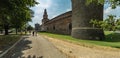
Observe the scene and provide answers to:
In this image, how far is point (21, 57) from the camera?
47.3 feet

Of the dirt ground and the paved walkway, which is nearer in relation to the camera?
the paved walkway

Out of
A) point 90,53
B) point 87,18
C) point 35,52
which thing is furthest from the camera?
point 87,18

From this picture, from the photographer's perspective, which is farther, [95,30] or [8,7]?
[95,30]

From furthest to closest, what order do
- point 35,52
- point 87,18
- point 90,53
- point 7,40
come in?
point 87,18 → point 7,40 → point 90,53 → point 35,52

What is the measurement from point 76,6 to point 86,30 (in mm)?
5706

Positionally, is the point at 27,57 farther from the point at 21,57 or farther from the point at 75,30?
the point at 75,30

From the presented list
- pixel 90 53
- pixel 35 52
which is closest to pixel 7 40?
pixel 35 52

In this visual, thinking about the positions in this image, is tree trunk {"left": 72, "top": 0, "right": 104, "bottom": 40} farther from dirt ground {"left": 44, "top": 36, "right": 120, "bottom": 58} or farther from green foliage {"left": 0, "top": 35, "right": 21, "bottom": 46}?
dirt ground {"left": 44, "top": 36, "right": 120, "bottom": 58}

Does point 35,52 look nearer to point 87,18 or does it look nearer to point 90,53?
point 90,53

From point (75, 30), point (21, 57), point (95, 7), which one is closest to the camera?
point (21, 57)

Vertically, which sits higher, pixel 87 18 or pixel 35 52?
pixel 87 18

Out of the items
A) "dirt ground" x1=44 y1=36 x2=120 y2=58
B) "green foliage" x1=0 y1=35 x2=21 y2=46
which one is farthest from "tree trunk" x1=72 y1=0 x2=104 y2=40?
"dirt ground" x1=44 y1=36 x2=120 y2=58

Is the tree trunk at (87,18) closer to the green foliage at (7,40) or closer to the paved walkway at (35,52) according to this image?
the green foliage at (7,40)

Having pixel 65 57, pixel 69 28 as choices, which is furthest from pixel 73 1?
pixel 65 57
